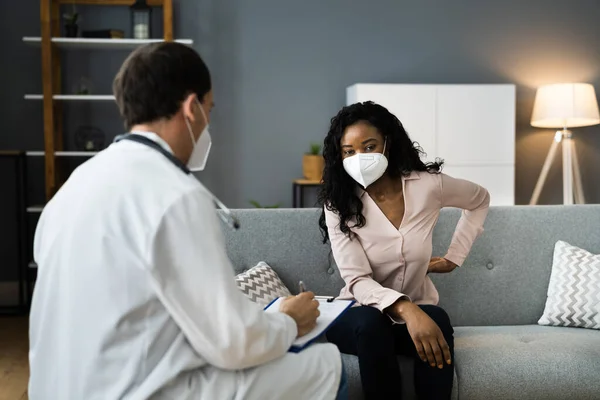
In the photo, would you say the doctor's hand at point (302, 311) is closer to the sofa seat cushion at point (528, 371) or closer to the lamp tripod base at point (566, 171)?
the sofa seat cushion at point (528, 371)

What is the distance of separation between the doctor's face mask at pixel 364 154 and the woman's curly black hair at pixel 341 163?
0.02 m

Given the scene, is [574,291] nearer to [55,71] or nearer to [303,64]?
[303,64]

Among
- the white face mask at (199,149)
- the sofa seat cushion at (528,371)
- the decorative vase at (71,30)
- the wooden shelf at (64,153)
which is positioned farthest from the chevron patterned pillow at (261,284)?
the decorative vase at (71,30)

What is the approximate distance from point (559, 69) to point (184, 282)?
4.83 m

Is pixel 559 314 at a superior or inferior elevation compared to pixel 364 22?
inferior

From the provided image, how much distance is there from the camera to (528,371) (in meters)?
2.02

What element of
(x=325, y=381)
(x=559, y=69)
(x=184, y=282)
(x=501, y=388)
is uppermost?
(x=559, y=69)

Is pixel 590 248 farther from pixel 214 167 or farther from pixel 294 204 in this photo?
pixel 214 167

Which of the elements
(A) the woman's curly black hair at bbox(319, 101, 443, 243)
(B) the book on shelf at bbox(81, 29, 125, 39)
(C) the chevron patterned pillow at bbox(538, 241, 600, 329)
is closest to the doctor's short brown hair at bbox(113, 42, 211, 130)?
(A) the woman's curly black hair at bbox(319, 101, 443, 243)

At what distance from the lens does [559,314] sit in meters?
2.42

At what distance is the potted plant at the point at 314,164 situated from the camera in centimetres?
473

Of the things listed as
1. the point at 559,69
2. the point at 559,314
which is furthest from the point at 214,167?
the point at 559,314

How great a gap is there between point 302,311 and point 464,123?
364 cm

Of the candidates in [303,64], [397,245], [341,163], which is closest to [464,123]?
[303,64]
